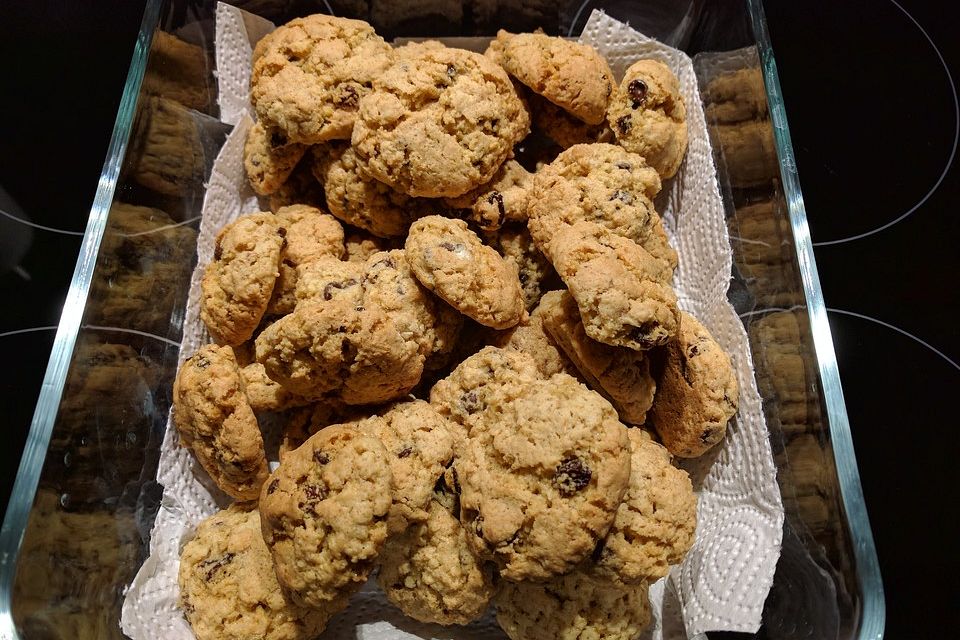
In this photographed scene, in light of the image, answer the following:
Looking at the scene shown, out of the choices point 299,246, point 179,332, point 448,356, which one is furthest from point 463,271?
point 179,332

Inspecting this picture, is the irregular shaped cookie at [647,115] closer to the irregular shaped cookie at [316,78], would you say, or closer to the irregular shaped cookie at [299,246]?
the irregular shaped cookie at [316,78]

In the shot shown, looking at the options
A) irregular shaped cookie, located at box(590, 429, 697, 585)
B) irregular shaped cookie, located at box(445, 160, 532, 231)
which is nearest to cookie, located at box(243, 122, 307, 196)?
irregular shaped cookie, located at box(445, 160, 532, 231)

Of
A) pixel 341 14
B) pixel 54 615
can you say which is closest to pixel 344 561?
pixel 54 615

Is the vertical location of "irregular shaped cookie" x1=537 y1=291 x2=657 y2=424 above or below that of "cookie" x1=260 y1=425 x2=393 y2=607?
above

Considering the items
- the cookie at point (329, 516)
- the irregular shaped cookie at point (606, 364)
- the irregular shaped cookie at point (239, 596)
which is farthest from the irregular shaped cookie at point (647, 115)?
the irregular shaped cookie at point (239, 596)

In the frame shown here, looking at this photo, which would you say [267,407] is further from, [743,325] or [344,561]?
[743,325]

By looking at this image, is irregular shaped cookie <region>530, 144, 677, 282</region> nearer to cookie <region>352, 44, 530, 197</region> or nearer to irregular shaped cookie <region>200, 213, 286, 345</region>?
cookie <region>352, 44, 530, 197</region>
